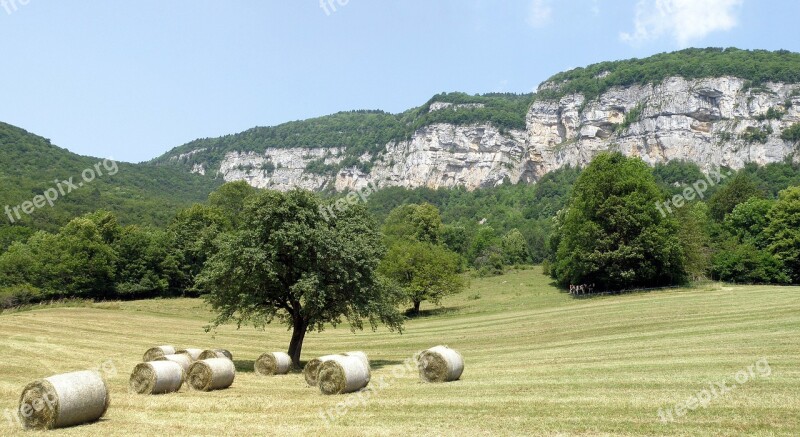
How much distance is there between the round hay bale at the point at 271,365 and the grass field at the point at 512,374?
794mm

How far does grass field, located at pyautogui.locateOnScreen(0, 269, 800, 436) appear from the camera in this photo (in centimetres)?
1315

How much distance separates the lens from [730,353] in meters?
21.2

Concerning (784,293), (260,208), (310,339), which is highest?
(260,208)

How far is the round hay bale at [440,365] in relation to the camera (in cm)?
2073

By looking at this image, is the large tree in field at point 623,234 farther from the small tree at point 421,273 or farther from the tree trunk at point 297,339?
the tree trunk at point 297,339

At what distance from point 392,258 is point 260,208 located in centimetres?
3714

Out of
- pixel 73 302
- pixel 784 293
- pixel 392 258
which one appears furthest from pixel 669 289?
pixel 73 302

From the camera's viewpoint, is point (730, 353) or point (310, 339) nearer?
point (730, 353)

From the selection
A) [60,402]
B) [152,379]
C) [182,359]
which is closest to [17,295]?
[182,359]

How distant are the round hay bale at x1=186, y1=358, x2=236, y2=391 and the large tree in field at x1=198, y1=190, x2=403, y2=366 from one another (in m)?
6.96

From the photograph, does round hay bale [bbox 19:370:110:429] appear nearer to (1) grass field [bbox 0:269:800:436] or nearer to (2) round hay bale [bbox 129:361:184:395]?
(1) grass field [bbox 0:269:800:436]

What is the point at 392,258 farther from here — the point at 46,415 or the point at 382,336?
the point at 46,415

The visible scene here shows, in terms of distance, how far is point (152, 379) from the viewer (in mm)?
19266

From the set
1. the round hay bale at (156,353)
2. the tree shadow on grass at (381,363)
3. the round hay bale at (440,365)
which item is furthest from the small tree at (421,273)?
the round hay bale at (440,365)
